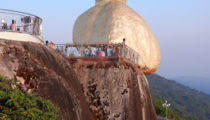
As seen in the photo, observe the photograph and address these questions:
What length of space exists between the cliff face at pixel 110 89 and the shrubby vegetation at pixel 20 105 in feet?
21.8

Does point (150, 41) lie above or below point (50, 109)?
above

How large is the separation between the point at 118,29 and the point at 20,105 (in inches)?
468

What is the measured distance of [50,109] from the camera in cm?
945

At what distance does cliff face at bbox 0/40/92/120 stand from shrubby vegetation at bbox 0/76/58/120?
569 millimetres

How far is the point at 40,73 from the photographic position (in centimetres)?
1053

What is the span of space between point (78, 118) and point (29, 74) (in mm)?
2195

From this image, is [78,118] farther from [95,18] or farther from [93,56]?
[95,18]

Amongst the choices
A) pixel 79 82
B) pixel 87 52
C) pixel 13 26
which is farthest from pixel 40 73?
pixel 87 52

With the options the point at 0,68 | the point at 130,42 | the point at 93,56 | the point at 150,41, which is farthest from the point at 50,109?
the point at 150,41

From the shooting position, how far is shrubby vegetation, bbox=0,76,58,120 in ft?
27.9

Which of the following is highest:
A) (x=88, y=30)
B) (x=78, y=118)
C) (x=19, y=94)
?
(x=88, y=30)

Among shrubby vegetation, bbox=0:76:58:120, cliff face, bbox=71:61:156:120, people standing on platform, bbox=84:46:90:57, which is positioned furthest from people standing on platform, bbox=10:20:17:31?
people standing on platform, bbox=84:46:90:57

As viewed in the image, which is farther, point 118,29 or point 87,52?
point 118,29

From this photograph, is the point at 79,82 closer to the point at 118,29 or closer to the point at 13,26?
the point at 13,26
